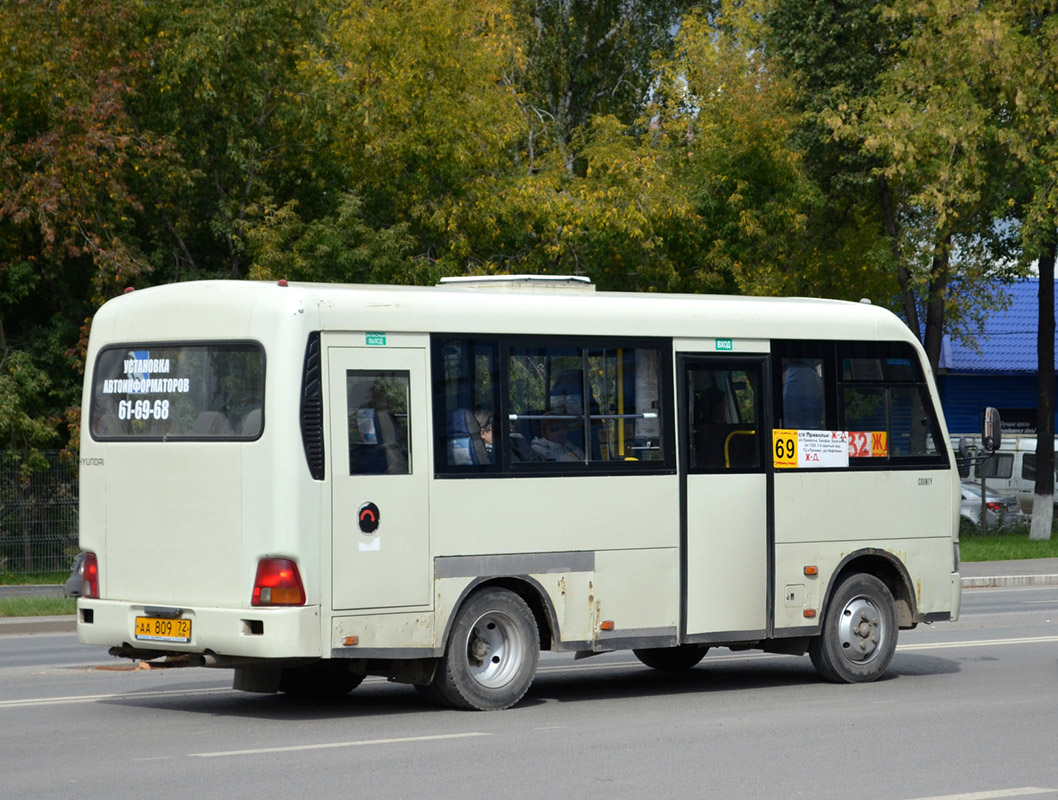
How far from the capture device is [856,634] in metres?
13.5

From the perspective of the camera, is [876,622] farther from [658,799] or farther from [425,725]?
[658,799]

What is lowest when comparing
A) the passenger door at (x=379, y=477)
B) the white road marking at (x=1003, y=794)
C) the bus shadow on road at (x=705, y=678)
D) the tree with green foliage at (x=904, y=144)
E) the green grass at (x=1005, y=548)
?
the green grass at (x=1005, y=548)

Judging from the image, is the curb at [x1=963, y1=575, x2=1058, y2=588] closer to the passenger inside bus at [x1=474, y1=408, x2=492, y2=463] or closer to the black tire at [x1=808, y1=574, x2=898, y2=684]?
the black tire at [x1=808, y1=574, x2=898, y2=684]

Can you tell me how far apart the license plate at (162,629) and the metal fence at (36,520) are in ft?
49.9

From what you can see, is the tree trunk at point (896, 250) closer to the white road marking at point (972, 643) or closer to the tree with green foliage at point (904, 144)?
the tree with green foliage at point (904, 144)

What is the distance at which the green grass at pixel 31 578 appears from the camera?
25625 millimetres

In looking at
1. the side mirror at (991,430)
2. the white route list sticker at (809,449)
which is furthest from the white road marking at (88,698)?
the side mirror at (991,430)

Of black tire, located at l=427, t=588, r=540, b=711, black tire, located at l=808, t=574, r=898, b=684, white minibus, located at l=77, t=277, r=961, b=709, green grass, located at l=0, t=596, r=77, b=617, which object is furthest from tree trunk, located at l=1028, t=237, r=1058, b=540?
black tire, located at l=427, t=588, r=540, b=711

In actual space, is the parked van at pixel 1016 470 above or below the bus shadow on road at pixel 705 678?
above

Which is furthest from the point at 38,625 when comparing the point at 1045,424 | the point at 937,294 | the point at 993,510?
the point at 993,510

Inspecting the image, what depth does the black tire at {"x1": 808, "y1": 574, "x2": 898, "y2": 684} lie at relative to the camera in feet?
43.6

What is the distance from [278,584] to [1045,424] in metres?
26.0

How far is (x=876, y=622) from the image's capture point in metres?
13.6

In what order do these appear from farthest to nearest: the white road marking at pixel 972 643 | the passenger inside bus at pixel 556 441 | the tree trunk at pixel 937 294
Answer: the tree trunk at pixel 937 294 < the white road marking at pixel 972 643 < the passenger inside bus at pixel 556 441
